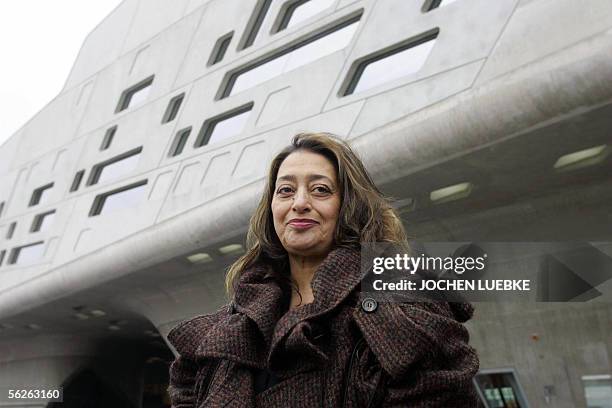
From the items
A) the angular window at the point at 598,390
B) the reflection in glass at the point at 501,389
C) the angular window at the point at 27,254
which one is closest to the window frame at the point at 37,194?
the angular window at the point at 27,254

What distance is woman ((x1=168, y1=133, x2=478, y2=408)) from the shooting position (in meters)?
1.66

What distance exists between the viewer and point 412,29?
10.4 m

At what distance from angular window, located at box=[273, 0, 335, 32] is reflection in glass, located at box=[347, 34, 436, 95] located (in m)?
1.99

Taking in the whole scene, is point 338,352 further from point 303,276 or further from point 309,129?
point 309,129

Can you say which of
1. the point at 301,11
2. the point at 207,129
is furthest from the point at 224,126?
the point at 301,11

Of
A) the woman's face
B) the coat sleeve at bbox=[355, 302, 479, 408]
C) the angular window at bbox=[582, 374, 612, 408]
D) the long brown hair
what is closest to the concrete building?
the angular window at bbox=[582, 374, 612, 408]

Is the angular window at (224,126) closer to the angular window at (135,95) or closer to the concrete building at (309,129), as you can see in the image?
the concrete building at (309,129)

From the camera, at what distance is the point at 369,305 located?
176 cm

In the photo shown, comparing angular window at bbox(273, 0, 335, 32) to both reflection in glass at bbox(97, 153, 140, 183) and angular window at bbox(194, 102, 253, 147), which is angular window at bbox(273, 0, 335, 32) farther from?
reflection in glass at bbox(97, 153, 140, 183)

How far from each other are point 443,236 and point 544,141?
131 inches

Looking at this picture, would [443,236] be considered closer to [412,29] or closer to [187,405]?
[412,29]

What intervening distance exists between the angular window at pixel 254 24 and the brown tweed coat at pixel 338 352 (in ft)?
43.1

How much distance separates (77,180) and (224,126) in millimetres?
6841

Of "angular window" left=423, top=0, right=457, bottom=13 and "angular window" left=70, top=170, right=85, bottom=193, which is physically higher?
"angular window" left=70, top=170, right=85, bottom=193
